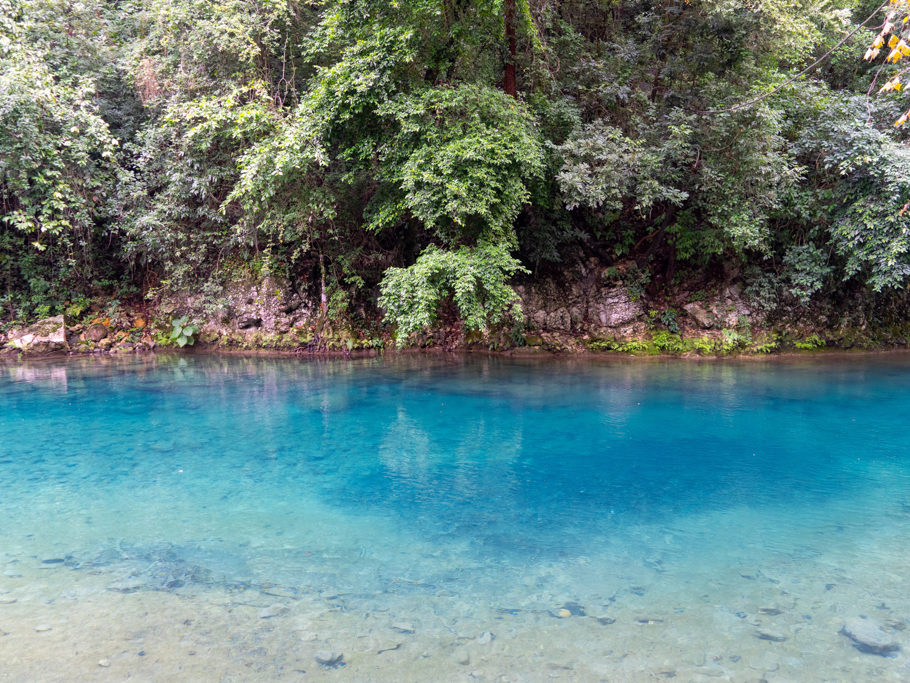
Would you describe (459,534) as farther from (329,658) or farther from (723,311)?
(723,311)

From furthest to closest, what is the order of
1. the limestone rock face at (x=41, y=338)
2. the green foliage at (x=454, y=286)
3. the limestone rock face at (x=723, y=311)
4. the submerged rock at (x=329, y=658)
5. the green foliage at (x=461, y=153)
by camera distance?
the limestone rock face at (x=41, y=338) < the limestone rock face at (x=723, y=311) < the green foliage at (x=454, y=286) < the green foliage at (x=461, y=153) < the submerged rock at (x=329, y=658)

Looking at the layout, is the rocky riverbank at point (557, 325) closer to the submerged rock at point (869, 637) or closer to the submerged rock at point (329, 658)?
the submerged rock at point (869, 637)

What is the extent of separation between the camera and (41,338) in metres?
14.5

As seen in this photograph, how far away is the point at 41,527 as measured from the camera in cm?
479

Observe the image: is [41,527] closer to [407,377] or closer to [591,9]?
[407,377]

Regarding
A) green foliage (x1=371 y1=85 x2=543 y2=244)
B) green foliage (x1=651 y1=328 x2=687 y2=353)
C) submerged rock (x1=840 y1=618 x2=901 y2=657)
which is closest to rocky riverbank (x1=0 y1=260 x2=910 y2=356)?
green foliage (x1=651 y1=328 x2=687 y2=353)

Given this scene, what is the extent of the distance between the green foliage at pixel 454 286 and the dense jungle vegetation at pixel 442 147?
0.18 feet

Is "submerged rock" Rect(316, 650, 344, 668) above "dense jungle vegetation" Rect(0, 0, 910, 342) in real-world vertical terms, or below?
below

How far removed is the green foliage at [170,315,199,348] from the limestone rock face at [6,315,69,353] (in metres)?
2.62

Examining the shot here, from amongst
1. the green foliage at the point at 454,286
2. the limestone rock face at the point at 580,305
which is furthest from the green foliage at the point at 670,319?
the green foliage at the point at 454,286

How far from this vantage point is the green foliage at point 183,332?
14.7 metres

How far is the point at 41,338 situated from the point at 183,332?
11.1 ft

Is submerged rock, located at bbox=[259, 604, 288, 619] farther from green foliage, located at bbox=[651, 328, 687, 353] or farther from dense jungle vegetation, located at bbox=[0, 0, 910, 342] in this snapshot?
green foliage, located at bbox=[651, 328, 687, 353]

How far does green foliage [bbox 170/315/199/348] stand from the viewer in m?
14.7
